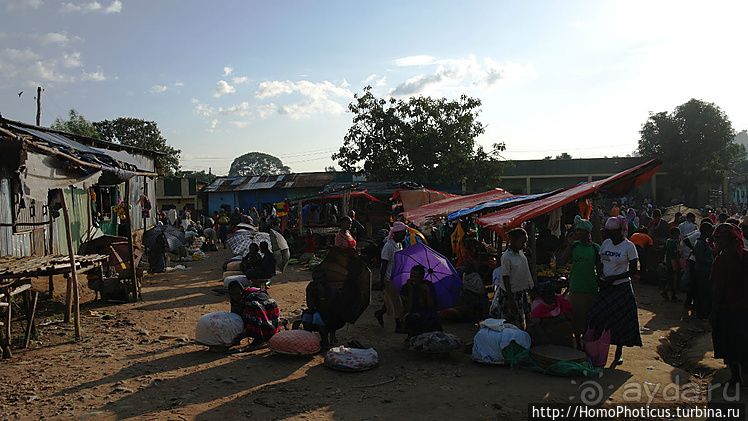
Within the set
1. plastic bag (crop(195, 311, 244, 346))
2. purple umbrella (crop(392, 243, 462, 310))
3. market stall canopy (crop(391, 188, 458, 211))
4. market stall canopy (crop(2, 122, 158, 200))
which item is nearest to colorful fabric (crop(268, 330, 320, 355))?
plastic bag (crop(195, 311, 244, 346))

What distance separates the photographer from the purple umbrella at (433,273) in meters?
7.24

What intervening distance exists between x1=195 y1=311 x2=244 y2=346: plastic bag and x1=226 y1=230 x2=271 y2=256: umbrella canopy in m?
5.18

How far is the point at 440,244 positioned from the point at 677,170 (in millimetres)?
27984

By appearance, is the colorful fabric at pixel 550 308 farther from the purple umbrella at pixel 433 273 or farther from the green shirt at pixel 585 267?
the purple umbrella at pixel 433 273

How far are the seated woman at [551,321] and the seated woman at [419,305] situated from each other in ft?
4.61

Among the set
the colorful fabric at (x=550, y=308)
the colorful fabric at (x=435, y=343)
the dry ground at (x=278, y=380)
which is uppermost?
the colorful fabric at (x=550, y=308)

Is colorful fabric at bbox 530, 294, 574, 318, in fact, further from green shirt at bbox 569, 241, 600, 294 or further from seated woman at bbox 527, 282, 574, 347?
green shirt at bbox 569, 241, 600, 294

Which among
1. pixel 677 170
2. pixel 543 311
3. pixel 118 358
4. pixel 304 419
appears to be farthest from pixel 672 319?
pixel 677 170

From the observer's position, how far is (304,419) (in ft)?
14.5

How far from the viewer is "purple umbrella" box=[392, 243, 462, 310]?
724 cm

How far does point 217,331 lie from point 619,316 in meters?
5.01

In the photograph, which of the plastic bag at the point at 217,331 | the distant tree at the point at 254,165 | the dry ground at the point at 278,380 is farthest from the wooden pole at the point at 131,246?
the distant tree at the point at 254,165

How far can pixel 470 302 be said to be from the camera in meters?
8.11

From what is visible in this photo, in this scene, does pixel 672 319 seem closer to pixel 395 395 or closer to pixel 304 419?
pixel 395 395
